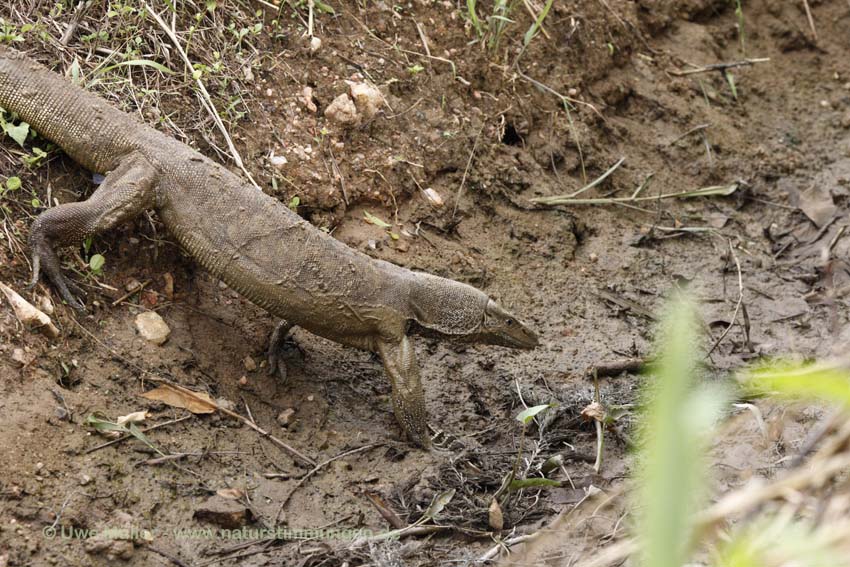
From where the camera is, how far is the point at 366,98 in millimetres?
6406

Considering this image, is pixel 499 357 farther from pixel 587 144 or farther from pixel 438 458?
pixel 587 144

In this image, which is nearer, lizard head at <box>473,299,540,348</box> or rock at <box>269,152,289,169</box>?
lizard head at <box>473,299,540,348</box>

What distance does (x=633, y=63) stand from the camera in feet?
26.7

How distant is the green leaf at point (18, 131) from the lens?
191 inches

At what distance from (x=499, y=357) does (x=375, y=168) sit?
157cm

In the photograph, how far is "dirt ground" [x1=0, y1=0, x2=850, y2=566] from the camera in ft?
14.1

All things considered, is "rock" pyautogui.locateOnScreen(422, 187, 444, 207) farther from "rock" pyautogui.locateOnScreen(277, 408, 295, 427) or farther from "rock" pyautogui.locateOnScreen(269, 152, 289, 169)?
"rock" pyautogui.locateOnScreen(277, 408, 295, 427)

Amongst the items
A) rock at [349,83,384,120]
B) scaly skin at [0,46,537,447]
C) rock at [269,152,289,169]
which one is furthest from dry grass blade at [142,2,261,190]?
rock at [349,83,384,120]

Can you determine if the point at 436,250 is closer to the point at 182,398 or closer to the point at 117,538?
the point at 182,398

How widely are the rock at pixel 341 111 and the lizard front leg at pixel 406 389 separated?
1.75m

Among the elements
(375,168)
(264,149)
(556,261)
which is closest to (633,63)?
(556,261)

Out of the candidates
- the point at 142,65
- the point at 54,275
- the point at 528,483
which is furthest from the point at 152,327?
the point at 528,483

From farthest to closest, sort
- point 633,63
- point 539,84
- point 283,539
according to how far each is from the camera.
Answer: point 633,63 → point 539,84 → point 283,539

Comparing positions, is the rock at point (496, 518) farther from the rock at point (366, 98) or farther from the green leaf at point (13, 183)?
the rock at point (366, 98)
